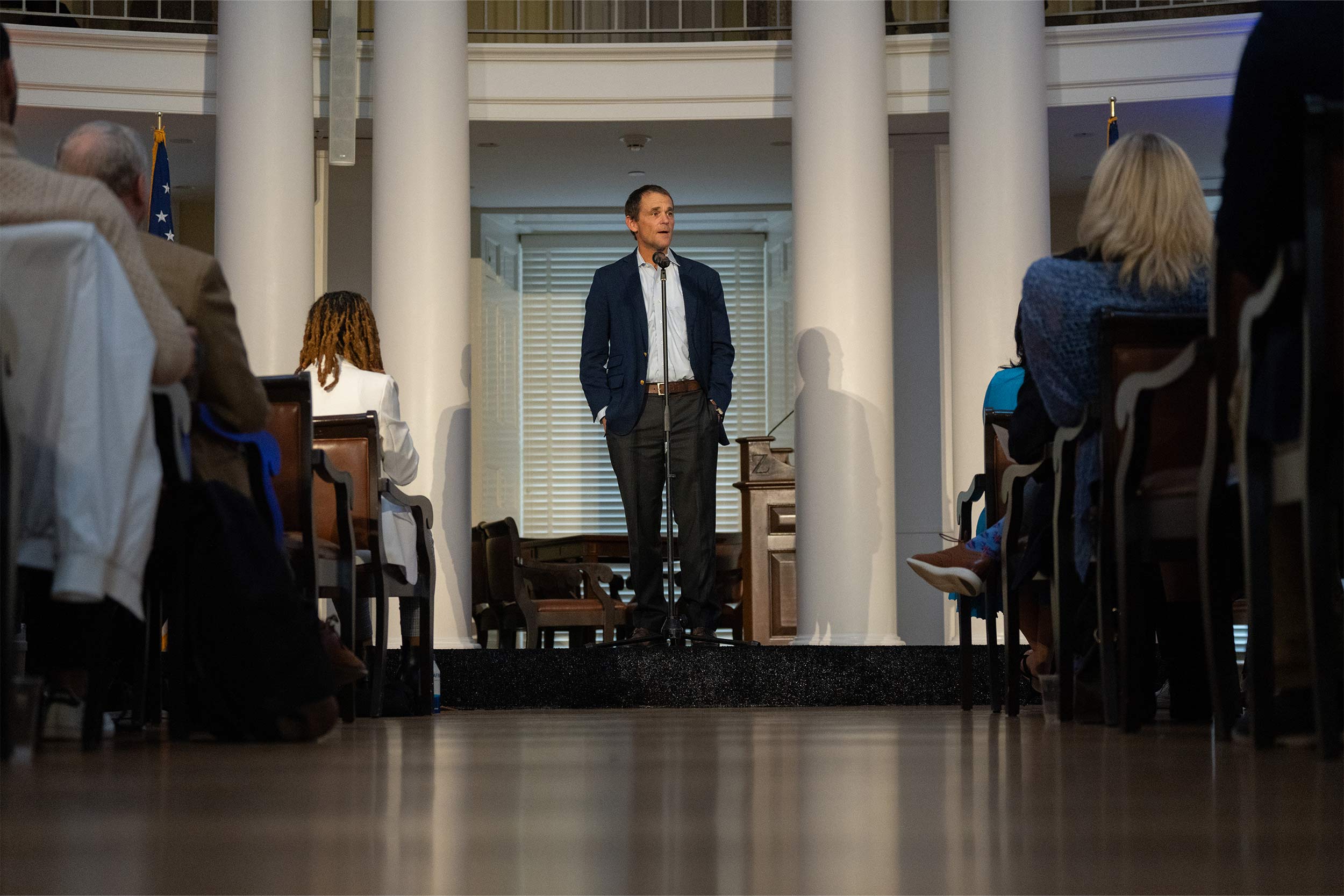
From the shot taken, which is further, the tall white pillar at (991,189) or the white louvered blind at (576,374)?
the white louvered blind at (576,374)

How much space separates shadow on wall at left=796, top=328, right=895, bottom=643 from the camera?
22.6ft

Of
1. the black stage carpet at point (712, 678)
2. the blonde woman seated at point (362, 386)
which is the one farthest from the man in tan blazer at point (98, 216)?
the black stage carpet at point (712, 678)

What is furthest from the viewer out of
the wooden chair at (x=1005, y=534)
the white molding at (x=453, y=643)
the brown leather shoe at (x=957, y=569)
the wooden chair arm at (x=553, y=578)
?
the wooden chair arm at (x=553, y=578)

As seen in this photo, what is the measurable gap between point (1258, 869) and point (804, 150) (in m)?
6.40

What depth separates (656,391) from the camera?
19.0 feet

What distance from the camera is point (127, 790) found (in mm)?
1429

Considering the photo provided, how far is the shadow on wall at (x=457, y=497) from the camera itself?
6891 millimetres

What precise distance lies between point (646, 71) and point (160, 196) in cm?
244

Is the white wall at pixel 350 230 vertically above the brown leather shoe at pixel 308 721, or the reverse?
the white wall at pixel 350 230

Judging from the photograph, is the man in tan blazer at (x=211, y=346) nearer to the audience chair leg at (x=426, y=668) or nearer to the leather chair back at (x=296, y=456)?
the leather chair back at (x=296, y=456)

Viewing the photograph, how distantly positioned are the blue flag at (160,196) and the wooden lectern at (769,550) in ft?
9.44

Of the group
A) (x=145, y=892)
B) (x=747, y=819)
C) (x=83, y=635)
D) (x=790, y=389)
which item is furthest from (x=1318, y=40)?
(x=790, y=389)

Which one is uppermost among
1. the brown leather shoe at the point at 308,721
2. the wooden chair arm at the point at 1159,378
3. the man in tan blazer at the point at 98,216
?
the man in tan blazer at the point at 98,216

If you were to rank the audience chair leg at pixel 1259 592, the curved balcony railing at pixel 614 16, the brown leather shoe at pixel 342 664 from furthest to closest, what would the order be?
the curved balcony railing at pixel 614 16
the brown leather shoe at pixel 342 664
the audience chair leg at pixel 1259 592
